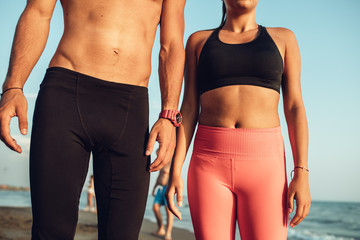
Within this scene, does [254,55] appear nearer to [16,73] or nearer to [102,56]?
[102,56]

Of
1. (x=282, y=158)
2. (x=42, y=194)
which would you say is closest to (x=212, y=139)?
(x=282, y=158)

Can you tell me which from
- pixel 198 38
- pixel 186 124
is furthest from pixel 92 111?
pixel 198 38

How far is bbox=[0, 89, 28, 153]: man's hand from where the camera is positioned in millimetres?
1691

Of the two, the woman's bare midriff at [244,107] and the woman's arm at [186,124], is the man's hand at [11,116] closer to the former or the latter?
the woman's arm at [186,124]

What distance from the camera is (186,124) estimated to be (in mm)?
2395

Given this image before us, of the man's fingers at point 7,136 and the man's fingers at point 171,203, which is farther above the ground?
the man's fingers at point 7,136

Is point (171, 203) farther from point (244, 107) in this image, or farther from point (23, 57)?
point (23, 57)

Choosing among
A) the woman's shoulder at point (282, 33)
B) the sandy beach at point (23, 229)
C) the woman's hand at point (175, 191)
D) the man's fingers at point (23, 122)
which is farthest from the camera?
the sandy beach at point (23, 229)

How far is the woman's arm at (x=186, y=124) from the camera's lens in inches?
87.9

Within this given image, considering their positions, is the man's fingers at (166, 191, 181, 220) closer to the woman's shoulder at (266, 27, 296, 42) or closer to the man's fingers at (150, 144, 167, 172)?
the man's fingers at (150, 144, 167, 172)

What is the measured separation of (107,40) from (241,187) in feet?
3.94

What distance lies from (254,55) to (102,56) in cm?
101

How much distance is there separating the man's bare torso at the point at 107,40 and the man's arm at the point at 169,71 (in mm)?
112

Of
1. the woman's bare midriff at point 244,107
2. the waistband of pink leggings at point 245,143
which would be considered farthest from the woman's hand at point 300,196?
the woman's bare midriff at point 244,107
